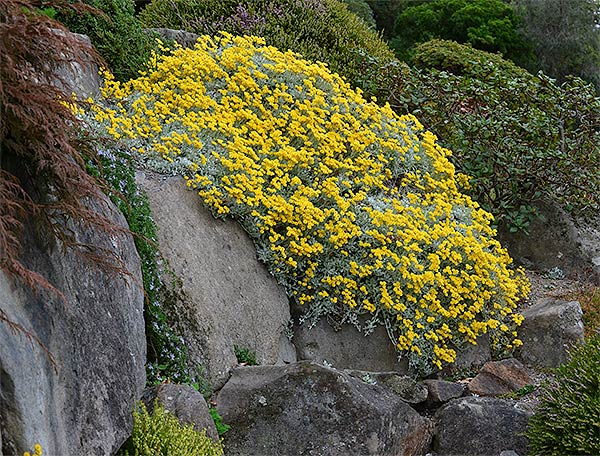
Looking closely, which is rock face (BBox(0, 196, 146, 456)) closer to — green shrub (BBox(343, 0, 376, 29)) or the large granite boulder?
the large granite boulder

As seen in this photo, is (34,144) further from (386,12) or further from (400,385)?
(386,12)

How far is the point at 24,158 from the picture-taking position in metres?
3.20

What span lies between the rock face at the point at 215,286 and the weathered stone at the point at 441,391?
90 centimetres

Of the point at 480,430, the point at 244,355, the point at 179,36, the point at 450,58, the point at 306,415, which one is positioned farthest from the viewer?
the point at 450,58

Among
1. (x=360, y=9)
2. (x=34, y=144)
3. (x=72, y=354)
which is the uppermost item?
(x=34, y=144)

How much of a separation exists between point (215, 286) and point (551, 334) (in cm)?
246

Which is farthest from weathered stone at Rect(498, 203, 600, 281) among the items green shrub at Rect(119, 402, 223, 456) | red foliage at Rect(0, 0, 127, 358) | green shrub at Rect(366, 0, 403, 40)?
green shrub at Rect(366, 0, 403, 40)

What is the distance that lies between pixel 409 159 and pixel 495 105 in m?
1.64

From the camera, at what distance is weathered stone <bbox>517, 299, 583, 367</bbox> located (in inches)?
226

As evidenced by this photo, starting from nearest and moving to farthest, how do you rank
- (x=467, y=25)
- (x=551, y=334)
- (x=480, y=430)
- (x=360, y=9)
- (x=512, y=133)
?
(x=480, y=430), (x=551, y=334), (x=512, y=133), (x=360, y=9), (x=467, y=25)

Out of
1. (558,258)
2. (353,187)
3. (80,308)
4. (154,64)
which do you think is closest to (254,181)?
(353,187)

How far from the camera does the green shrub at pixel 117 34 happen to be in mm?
5859

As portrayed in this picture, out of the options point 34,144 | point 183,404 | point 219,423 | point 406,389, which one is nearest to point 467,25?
point 406,389

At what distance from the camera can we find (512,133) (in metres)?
7.49
